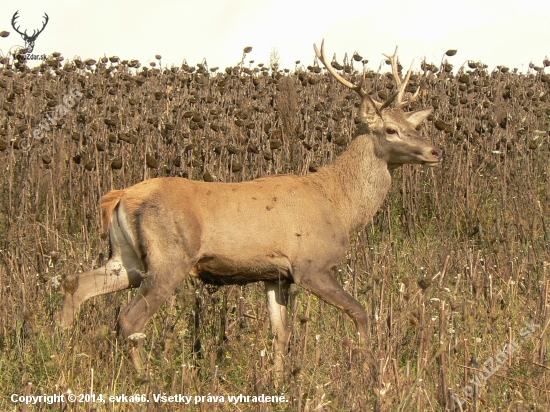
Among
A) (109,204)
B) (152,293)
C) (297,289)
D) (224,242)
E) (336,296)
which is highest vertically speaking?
(109,204)

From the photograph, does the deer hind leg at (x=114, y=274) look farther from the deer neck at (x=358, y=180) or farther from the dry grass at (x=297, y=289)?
the deer neck at (x=358, y=180)

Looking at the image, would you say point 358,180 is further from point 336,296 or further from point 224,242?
point 224,242

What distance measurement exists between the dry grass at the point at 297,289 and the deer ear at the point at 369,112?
95 cm

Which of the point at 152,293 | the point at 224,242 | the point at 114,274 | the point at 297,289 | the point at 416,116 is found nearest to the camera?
the point at 152,293

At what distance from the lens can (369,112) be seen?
5.68 metres

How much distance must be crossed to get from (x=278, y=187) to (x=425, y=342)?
152cm

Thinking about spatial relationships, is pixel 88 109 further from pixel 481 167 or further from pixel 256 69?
pixel 481 167

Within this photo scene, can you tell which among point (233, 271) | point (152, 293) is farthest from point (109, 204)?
point (233, 271)

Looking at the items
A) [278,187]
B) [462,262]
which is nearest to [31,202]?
[278,187]

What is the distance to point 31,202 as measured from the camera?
7270mm

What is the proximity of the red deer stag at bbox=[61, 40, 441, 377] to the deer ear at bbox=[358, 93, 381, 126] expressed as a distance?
23.7 inches

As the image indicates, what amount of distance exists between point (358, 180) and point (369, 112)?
1.66ft

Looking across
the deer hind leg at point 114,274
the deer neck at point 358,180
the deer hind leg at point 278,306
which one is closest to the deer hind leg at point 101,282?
the deer hind leg at point 114,274

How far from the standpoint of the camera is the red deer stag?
452 cm
